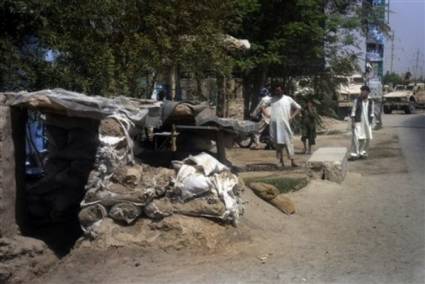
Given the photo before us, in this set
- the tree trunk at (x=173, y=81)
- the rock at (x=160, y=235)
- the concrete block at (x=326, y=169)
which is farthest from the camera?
the tree trunk at (x=173, y=81)

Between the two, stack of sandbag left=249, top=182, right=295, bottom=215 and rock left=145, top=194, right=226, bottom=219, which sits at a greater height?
rock left=145, top=194, right=226, bottom=219

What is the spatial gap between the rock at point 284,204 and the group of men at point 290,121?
4.12 feet

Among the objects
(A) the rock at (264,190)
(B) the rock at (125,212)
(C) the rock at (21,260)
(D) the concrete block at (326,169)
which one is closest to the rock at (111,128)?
(B) the rock at (125,212)

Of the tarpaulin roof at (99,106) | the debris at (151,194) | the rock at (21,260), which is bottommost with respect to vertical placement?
the rock at (21,260)

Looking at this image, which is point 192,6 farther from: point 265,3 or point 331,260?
point 265,3

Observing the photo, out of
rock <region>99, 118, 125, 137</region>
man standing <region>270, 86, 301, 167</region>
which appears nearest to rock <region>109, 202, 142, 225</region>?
rock <region>99, 118, 125, 137</region>

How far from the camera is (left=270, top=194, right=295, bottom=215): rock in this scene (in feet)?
31.0

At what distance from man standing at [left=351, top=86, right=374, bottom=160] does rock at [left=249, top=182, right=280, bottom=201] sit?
5.97 meters

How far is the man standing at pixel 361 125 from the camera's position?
1552 cm

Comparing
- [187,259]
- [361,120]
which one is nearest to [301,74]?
[361,120]

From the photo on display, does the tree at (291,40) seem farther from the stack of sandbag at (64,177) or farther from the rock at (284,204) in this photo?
the stack of sandbag at (64,177)

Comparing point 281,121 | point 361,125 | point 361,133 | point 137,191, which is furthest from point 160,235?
point 361,125

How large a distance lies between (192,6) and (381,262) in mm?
6582

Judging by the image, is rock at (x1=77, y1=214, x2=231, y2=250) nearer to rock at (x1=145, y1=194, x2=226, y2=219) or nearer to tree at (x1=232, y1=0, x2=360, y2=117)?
rock at (x1=145, y1=194, x2=226, y2=219)
